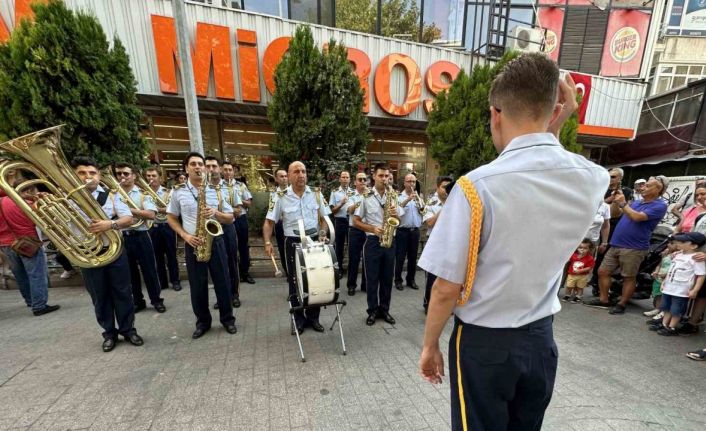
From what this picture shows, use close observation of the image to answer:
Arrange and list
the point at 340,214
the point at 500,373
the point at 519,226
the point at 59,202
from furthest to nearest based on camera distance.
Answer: the point at 340,214
the point at 59,202
the point at 500,373
the point at 519,226

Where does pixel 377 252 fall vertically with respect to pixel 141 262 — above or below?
above

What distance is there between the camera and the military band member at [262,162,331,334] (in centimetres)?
367

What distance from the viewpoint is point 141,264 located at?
4.30 m

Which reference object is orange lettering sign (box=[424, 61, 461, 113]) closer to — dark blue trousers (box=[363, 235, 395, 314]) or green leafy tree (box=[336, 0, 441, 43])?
green leafy tree (box=[336, 0, 441, 43])

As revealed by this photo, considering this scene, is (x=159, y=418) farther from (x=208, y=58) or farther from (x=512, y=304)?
(x=208, y=58)

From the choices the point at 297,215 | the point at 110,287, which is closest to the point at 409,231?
the point at 297,215

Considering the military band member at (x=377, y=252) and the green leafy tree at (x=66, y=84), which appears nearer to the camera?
the military band member at (x=377, y=252)

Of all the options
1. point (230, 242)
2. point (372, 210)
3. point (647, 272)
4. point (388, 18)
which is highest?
point (388, 18)

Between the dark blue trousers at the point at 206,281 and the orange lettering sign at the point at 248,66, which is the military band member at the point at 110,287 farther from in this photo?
the orange lettering sign at the point at 248,66

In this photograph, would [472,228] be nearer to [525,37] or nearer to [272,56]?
[272,56]

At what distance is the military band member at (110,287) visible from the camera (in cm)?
315

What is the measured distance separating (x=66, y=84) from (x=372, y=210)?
20.2ft

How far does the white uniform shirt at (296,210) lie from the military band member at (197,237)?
0.61 meters

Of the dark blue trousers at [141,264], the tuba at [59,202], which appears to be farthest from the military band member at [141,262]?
the tuba at [59,202]
